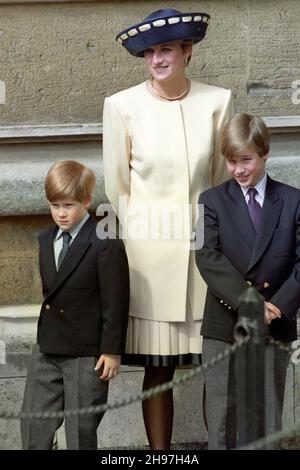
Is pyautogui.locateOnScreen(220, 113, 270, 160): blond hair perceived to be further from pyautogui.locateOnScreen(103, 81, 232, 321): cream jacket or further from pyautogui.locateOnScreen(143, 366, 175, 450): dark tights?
pyautogui.locateOnScreen(143, 366, 175, 450): dark tights

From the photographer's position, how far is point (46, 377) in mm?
5047

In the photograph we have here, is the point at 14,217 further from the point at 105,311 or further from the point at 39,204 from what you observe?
the point at 105,311

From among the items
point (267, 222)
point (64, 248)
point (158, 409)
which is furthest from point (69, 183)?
point (158, 409)

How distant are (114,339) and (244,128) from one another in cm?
101

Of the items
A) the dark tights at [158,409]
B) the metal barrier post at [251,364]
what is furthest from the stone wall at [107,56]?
the metal barrier post at [251,364]

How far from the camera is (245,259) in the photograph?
4.97 meters

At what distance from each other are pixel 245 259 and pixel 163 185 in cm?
58

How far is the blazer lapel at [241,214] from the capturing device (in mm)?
4988

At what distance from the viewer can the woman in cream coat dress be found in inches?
209

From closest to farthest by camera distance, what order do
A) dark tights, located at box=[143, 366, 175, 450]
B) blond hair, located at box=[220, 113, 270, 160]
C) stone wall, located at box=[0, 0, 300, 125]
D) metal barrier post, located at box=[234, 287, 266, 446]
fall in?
metal barrier post, located at box=[234, 287, 266, 446] < blond hair, located at box=[220, 113, 270, 160] < dark tights, located at box=[143, 366, 175, 450] < stone wall, located at box=[0, 0, 300, 125]

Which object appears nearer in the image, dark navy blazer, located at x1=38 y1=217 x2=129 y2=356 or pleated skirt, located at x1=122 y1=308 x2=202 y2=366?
dark navy blazer, located at x1=38 y1=217 x2=129 y2=356

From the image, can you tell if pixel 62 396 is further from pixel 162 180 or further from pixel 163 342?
pixel 162 180

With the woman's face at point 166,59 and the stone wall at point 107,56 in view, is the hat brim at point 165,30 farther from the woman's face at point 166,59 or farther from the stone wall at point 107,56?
the stone wall at point 107,56

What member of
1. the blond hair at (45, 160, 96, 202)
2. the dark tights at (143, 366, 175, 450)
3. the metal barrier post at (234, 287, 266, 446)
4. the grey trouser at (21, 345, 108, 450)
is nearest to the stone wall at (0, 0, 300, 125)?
the blond hair at (45, 160, 96, 202)
